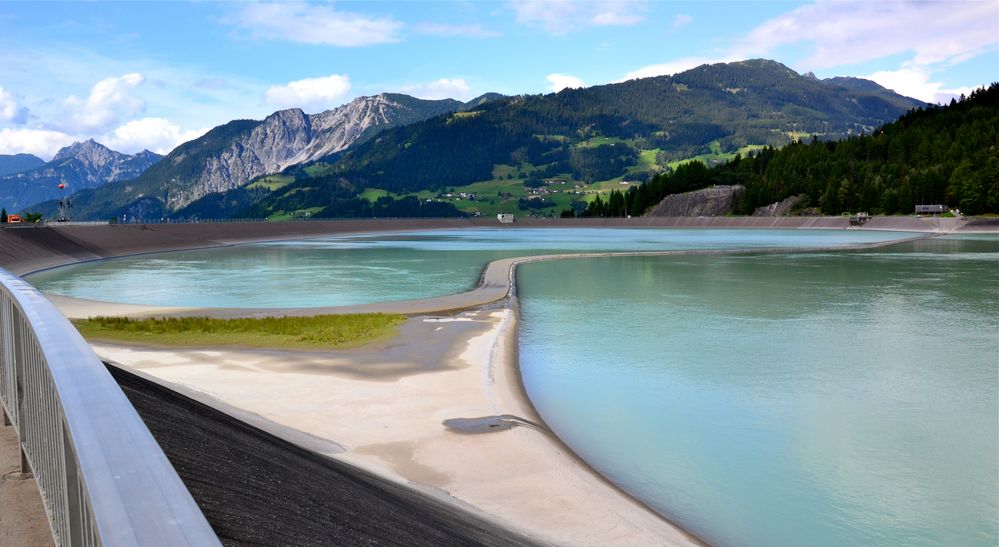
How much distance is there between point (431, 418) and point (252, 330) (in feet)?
51.3

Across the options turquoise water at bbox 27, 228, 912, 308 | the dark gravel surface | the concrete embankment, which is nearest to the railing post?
the dark gravel surface

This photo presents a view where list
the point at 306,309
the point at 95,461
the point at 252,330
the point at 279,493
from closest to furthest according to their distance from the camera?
1. the point at 95,461
2. the point at 279,493
3. the point at 252,330
4. the point at 306,309

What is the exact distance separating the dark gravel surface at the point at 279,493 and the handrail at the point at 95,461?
56.5 inches

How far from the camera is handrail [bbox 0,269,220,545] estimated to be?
3051 millimetres

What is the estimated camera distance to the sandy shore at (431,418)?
41.1 ft

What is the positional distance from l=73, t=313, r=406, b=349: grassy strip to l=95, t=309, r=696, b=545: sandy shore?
1596mm

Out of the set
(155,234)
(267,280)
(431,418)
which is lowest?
(431,418)

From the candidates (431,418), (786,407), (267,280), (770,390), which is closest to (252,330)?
(431,418)

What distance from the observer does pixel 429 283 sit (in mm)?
56938

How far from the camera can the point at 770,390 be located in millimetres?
22875

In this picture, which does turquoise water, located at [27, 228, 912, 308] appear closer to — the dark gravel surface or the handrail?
the dark gravel surface

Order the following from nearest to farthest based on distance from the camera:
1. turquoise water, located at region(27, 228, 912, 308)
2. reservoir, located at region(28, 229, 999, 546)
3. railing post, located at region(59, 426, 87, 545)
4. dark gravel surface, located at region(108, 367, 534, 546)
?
1. railing post, located at region(59, 426, 87, 545)
2. dark gravel surface, located at region(108, 367, 534, 546)
3. reservoir, located at region(28, 229, 999, 546)
4. turquoise water, located at region(27, 228, 912, 308)

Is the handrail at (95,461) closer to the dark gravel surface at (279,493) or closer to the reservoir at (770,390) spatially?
the dark gravel surface at (279,493)

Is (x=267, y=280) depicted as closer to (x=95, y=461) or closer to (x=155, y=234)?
(x=95, y=461)
